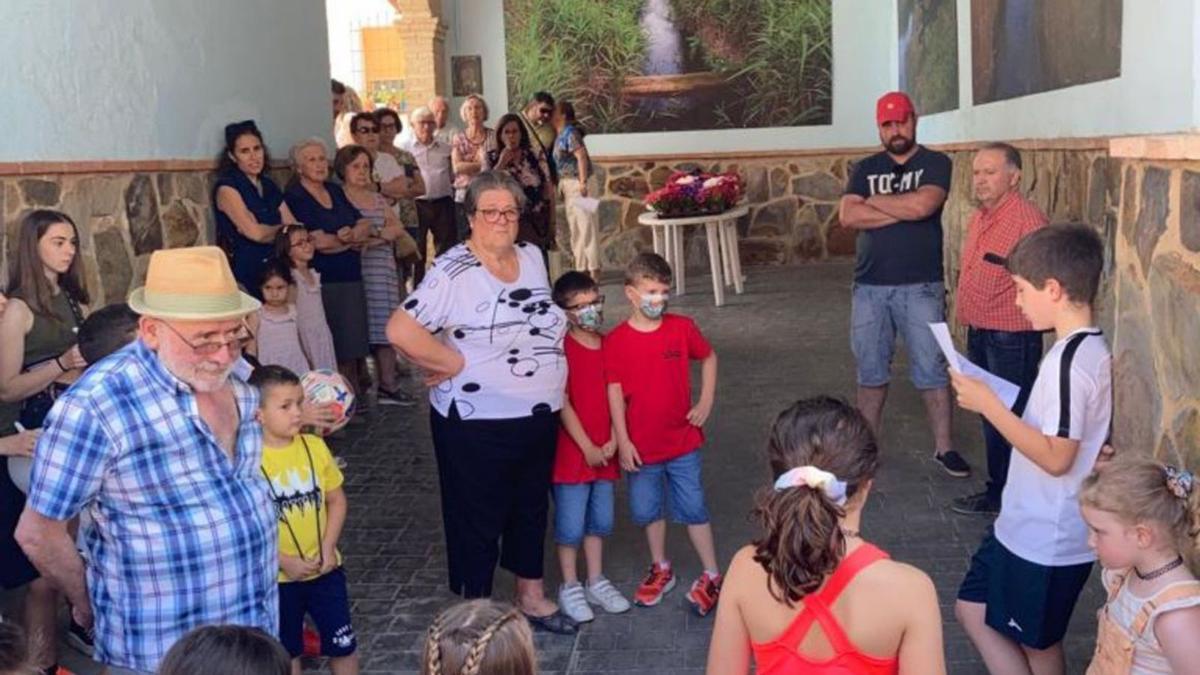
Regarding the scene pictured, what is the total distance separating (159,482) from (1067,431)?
7.29 feet

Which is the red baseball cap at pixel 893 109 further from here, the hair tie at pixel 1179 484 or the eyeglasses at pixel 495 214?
the hair tie at pixel 1179 484

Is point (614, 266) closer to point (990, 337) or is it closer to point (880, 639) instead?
point (990, 337)

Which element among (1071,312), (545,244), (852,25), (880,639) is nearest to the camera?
(880,639)

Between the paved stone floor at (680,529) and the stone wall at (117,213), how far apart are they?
153 centimetres

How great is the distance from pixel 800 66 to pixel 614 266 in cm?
328

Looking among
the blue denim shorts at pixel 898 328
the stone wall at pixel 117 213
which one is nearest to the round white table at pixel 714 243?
the blue denim shorts at pixel 898 328

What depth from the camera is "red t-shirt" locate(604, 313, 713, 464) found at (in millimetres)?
4504

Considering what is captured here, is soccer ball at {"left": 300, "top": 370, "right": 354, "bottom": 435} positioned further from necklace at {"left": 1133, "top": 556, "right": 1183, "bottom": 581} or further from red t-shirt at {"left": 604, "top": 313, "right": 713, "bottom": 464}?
necklace at {"left": 1133, "top": 556, "right": 1183, "bottom": 581}

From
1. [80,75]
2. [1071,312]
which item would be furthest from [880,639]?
[80,75]

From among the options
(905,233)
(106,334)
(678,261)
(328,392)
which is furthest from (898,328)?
(678,261)

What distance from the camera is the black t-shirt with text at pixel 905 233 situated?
19.5ft

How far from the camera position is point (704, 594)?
4527 mm

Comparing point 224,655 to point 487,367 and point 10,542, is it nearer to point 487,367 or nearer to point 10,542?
point 487,367

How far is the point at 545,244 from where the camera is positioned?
10430 millimetres
